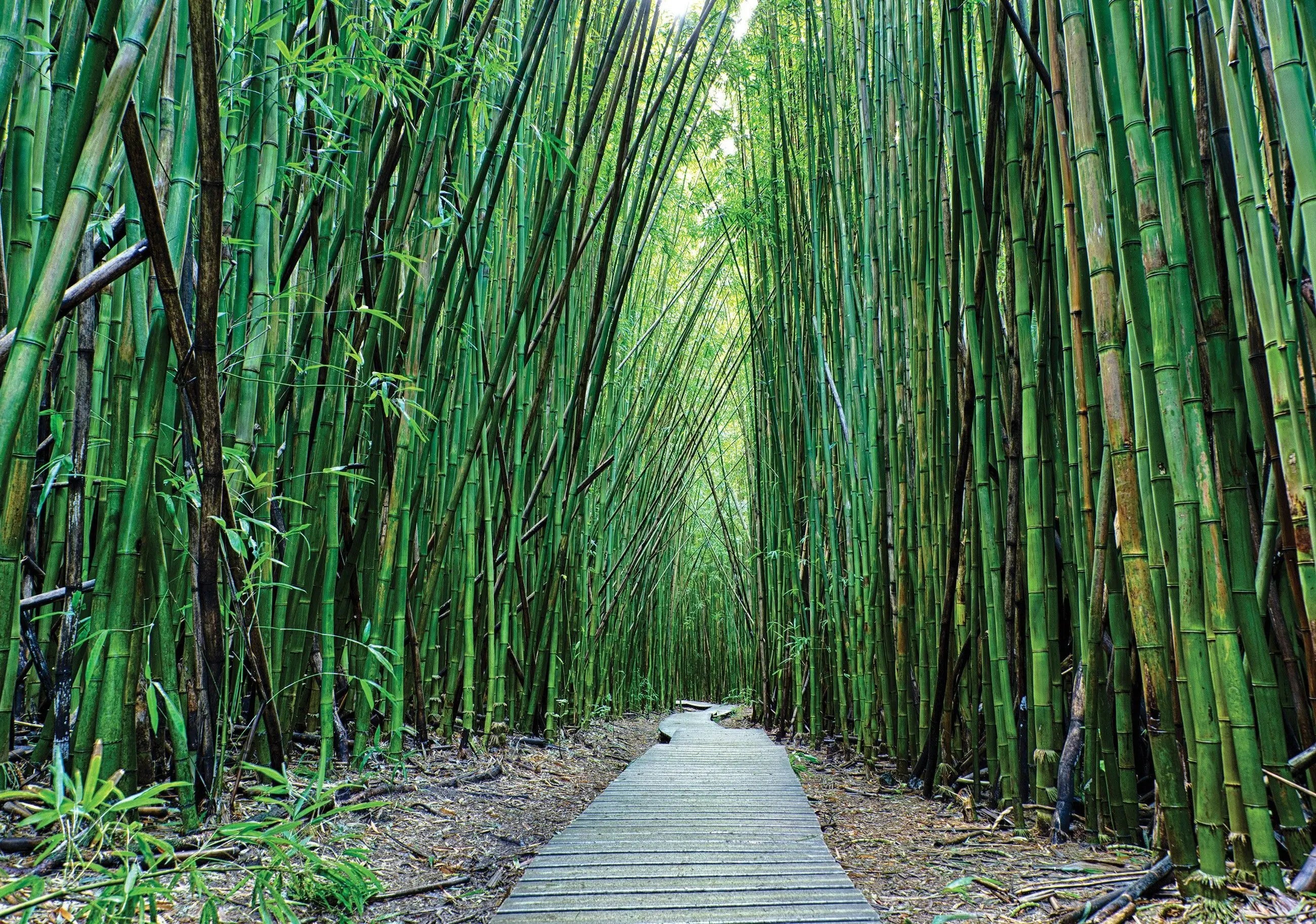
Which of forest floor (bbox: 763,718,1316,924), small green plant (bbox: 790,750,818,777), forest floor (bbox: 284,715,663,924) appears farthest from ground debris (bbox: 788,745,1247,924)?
small green plant (bbox: 790,750,818,777)

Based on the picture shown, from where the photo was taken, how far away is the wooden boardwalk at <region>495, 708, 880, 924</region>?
3.09 ft

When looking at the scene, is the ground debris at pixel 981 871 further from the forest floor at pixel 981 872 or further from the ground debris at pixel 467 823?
the ground debris at pixel 467 823

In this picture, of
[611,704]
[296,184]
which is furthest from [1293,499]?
[611,704]

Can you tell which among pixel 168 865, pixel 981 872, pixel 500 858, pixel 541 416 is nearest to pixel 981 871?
pixel 981 872

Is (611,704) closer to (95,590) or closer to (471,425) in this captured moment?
(471,425)

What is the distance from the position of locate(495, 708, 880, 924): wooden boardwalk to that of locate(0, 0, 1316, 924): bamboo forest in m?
0.09

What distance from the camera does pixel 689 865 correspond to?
1136 millimetres

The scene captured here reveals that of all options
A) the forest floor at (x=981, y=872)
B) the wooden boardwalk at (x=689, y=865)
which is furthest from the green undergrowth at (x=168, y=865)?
the forest floor at (x=981, y=872)

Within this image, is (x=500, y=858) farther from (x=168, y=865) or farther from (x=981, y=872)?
(x=981, y=872)

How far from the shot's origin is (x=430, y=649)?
1905 millimetres

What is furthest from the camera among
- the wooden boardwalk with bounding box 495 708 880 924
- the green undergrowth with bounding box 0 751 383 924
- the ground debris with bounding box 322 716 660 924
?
the ground debris with bounding box 322 716 660 924

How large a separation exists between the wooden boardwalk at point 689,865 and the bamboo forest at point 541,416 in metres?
0.09

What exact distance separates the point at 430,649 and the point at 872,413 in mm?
1273

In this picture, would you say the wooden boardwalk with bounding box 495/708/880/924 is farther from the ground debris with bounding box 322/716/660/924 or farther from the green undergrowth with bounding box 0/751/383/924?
the green undergrowth with bounding box 0/751/383/924
